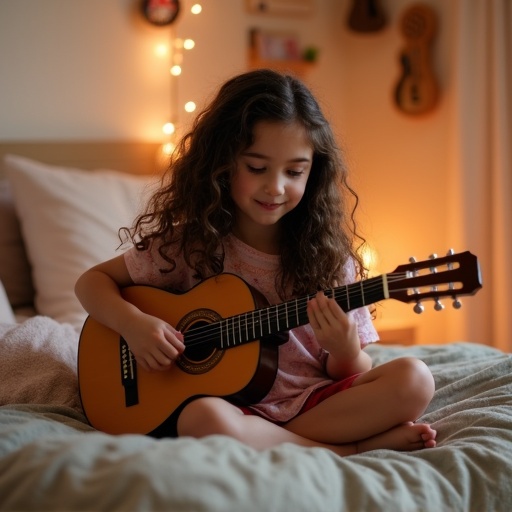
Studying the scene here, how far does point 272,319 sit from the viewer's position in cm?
138

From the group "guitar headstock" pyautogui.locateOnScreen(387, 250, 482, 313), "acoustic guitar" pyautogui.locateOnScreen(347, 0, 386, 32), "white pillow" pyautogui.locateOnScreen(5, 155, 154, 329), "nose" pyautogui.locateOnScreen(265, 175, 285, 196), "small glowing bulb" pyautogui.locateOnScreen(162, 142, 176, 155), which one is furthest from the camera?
"acoustic guitar" pyautogui.locateOnScreen(347, 0, 386, 32)

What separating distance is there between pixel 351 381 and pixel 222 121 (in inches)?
22.2

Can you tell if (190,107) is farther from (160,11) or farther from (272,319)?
(272,319)

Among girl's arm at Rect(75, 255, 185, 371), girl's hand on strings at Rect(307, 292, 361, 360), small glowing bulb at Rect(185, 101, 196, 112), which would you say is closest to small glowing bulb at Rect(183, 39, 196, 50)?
small glowing bulb at Rect(185, 101, 196, 112)

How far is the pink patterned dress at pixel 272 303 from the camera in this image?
4.87ft

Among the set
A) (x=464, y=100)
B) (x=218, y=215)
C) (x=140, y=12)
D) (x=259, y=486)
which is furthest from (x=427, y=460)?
(x=140, y=12)

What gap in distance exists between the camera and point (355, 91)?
11.5 ft

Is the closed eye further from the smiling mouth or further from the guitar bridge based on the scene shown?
the guitar bridge

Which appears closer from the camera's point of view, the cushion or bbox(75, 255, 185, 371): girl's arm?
bbox(75, 255, 185, 371): girl's arm

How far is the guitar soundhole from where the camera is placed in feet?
4.65

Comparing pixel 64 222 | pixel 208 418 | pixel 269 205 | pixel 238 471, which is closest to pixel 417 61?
pixel 64 222

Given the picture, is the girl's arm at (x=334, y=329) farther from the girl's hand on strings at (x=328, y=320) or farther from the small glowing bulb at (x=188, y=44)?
the small glowing bulb at (x=188, y=44)

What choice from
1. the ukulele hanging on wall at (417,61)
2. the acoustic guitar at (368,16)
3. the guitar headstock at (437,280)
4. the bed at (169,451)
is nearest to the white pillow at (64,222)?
the bed at (169,451)

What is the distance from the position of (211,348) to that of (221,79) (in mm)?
1939
